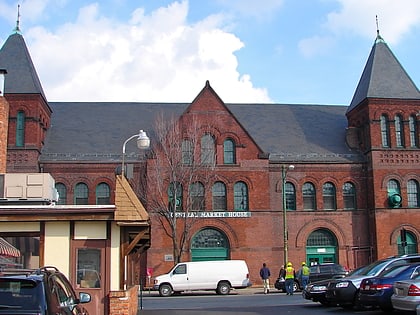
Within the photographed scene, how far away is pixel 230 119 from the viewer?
1625 inches

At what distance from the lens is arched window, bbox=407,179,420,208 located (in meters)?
42.0

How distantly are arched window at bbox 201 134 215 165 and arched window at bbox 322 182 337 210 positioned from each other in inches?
350

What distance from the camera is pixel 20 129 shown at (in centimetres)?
4016

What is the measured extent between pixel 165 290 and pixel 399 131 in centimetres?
2166

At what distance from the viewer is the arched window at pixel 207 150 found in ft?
128

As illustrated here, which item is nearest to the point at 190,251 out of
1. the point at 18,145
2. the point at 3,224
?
the point at 18,145

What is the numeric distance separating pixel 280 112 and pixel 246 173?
9.56 m

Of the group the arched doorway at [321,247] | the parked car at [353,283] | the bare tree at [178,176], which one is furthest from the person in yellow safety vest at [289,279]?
the arched doorway at [321,247]

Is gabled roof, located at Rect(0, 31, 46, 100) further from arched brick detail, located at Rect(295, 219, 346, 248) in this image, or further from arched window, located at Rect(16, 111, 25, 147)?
arched brick detail, located at Rect(295, 219, 346, 248)

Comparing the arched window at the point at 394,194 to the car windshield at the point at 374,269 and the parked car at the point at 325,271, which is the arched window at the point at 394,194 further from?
the car windshield at the point at 374,269

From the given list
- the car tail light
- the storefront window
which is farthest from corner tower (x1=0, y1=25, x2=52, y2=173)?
the car tail light

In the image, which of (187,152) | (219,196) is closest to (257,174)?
(219,196)

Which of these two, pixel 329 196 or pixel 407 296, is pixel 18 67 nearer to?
pixel 329 196

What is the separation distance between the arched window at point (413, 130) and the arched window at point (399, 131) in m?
0.66
